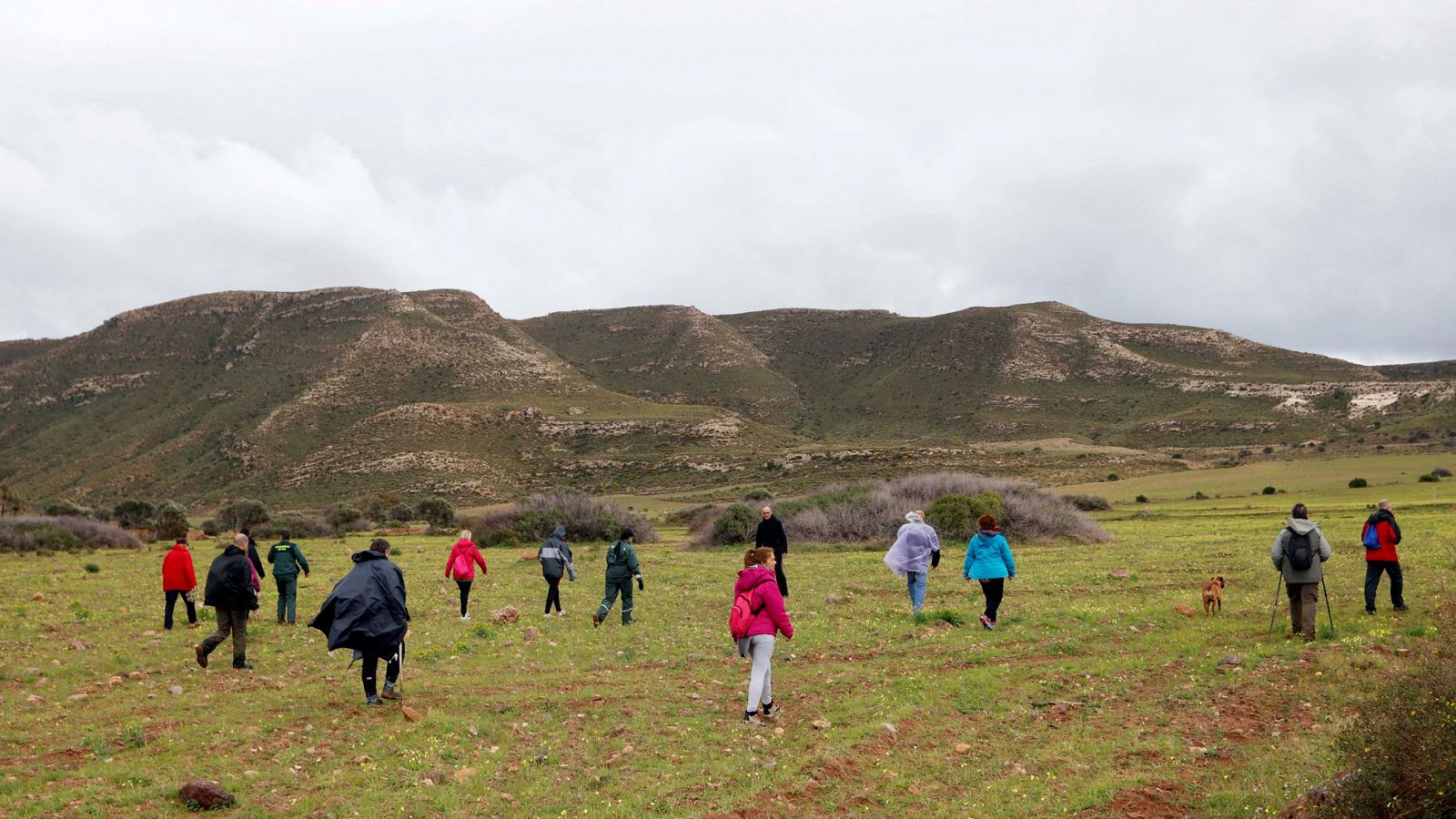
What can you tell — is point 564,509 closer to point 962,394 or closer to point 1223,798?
point 1223,798

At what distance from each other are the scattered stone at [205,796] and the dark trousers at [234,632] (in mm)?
5999

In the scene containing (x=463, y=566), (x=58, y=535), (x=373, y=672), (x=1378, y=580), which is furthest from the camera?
(x=58, y=535)

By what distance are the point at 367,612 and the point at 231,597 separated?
12.7ft

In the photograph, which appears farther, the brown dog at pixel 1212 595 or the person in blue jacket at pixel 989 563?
the brown dog at pixel 1212 595

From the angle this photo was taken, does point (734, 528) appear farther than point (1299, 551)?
Yes

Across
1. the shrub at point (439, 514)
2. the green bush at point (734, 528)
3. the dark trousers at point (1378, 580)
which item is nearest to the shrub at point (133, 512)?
the shrub at point (439, 514)

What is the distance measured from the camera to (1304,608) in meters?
12.6

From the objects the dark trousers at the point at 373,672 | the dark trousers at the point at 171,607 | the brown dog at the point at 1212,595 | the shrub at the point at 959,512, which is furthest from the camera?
the shrub at the point at 959,512

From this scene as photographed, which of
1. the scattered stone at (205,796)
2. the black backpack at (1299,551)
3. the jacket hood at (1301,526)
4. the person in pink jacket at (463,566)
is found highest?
the jacket hood at (1301,526)

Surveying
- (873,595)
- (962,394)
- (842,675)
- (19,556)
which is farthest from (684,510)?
(962,394)

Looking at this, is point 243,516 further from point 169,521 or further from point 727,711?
point 727,711

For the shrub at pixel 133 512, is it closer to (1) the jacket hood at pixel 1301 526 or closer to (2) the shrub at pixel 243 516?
(2) the shrub at pixel 243 516

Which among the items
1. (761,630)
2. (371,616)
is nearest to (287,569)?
(371,616)

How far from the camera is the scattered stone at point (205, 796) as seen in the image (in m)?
7.42
